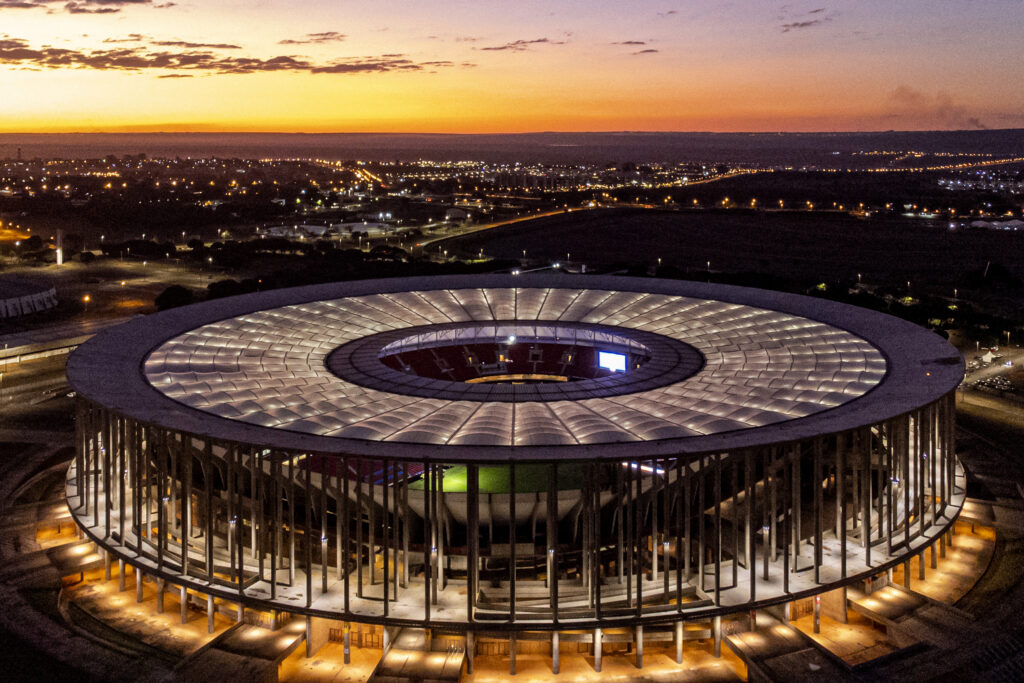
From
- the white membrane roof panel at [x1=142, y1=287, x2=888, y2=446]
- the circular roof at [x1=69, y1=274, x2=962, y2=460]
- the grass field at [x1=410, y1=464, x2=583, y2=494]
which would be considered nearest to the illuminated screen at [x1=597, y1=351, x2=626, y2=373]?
the circular roof at [x1=69, y1=274, x2=962, y2=460]

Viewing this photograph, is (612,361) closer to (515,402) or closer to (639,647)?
(515,402)

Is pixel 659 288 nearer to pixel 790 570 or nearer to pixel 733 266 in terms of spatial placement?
pixel 790 570

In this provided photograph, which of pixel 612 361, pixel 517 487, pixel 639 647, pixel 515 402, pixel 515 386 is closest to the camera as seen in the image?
pixel 639 647

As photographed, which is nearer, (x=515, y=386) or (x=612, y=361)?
(x=515, y=386)

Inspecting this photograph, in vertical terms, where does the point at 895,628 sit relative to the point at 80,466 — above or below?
below

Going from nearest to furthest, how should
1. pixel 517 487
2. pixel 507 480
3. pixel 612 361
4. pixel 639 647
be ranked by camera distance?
pixel 639 647 < pixel 517 487 < pixel 507 480 < pixel 612 361

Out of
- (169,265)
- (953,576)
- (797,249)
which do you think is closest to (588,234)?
(797,249)

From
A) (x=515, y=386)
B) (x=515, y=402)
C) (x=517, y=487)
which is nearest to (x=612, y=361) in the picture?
(x=515, y=386)
